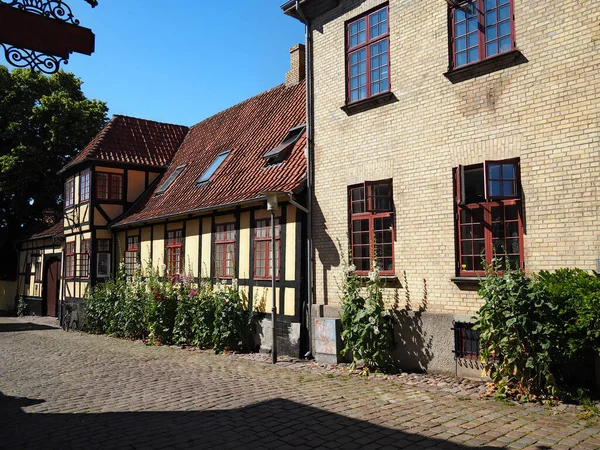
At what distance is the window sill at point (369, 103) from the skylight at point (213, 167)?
6.56m

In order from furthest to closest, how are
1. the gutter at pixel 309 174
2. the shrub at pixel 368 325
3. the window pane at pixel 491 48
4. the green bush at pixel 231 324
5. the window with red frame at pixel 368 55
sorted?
the green bush at pixel 231 324
the gutter at pixel 309 174
the window with red frame at pixel 368 55
the shrub at pixel 368 325
the window pane at pixel 491 48

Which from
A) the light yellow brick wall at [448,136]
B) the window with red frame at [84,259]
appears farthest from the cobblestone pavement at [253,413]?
the window with red frame at [84,259]

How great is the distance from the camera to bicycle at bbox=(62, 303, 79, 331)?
19281 mm

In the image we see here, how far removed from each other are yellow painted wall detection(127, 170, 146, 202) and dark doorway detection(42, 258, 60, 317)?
7.85 metres

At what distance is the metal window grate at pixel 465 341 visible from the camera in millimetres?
8070

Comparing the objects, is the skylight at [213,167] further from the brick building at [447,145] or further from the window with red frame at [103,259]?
the window with red frame at [103,259]

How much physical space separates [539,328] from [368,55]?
600 centimetres

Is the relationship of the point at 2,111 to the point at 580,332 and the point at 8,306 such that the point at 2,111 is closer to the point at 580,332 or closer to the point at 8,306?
the point at 8,306

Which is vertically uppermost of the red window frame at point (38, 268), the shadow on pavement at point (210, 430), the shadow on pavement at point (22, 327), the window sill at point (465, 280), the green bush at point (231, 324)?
the red window frame at point (38, 268)

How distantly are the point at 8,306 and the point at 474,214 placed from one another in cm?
3113

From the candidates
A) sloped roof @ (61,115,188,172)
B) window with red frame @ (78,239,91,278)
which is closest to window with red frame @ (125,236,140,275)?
window with red frame @ (78,239,91,278)

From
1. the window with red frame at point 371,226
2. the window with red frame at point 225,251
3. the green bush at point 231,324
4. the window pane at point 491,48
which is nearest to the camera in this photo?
the window pane at point 491,48

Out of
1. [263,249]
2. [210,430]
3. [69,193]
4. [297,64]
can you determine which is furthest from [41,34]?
[69,193]

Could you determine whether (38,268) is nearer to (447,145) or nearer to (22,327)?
(22,327)
